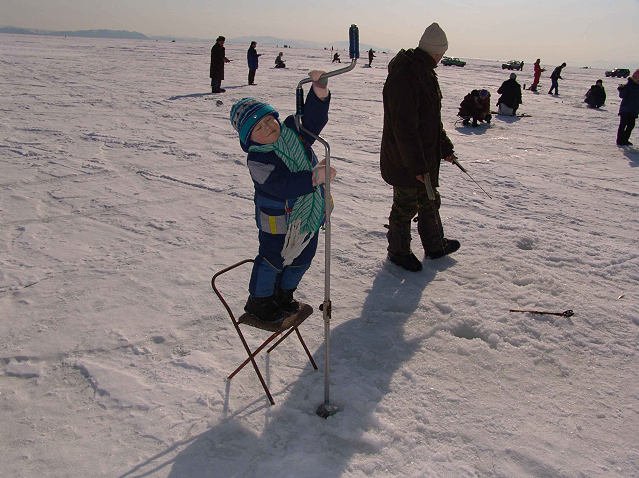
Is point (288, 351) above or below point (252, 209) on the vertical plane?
below

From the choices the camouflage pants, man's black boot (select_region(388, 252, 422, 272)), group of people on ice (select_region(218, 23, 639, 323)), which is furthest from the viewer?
man's black boot (select_region(388, 252, 422, 272))

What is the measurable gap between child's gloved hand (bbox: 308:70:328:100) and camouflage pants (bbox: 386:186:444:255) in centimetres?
166

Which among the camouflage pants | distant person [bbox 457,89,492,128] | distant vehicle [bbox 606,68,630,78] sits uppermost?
distant vehicle [bbox 606,68,630,78]

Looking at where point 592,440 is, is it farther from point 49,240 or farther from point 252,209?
point 49,240

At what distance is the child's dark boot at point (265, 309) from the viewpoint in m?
2.66

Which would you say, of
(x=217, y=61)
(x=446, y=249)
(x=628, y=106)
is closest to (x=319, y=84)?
(x=446, y=249)

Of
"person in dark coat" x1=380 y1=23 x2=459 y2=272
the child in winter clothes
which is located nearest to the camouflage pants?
"person in dark coat" x1=380 y1=23 x2=459 y2=272

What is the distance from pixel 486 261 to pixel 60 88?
46.5 ft

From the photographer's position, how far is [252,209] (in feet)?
17.7

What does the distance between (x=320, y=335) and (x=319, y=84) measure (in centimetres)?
174

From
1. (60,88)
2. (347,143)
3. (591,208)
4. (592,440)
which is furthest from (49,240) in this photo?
(60,88)

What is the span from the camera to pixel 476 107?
1087 cm

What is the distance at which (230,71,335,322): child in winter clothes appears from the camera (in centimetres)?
235

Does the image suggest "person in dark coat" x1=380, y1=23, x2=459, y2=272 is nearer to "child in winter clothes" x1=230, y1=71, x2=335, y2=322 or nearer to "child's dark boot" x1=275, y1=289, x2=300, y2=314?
"child in winter clothes" x1=230, y1=71, x2=335, y2=322
